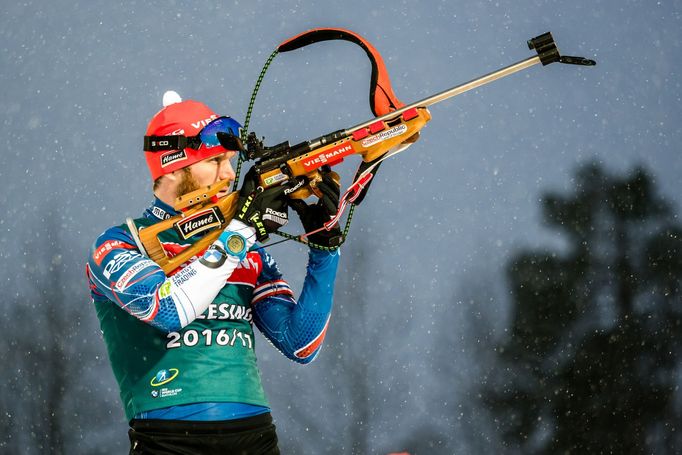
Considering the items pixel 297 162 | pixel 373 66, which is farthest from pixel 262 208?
pixel 373 66

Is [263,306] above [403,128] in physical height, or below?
below

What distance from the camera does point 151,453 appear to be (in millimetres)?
3520

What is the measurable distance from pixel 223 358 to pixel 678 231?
1460cm

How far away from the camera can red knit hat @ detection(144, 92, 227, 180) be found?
3.97m

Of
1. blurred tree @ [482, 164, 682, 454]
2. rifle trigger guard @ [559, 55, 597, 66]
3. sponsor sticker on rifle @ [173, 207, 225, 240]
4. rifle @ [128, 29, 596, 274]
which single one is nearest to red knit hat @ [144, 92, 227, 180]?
rifle @ [128, 29, 596, 274]

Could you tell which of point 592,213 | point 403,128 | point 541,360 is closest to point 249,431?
point 403,128

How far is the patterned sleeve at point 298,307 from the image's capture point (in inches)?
153

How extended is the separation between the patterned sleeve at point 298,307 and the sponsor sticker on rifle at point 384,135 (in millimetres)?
485

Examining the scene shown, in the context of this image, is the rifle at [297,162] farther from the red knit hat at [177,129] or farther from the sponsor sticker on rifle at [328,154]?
the red knit hat at [177,129]

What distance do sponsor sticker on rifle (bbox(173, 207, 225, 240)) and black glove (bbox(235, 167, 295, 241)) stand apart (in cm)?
11

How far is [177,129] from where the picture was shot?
4.05m

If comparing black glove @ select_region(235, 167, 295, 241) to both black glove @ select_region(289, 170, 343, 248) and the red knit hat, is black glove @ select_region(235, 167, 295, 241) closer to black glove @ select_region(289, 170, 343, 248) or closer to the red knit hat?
black glove @ select_region(289, 170, 343, 248)

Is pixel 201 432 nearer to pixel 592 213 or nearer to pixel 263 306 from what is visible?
pixel 263 306

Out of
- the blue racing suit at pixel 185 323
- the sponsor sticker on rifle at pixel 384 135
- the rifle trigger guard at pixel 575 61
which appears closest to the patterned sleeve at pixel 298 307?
the blue racing suit at pixel 185 323
